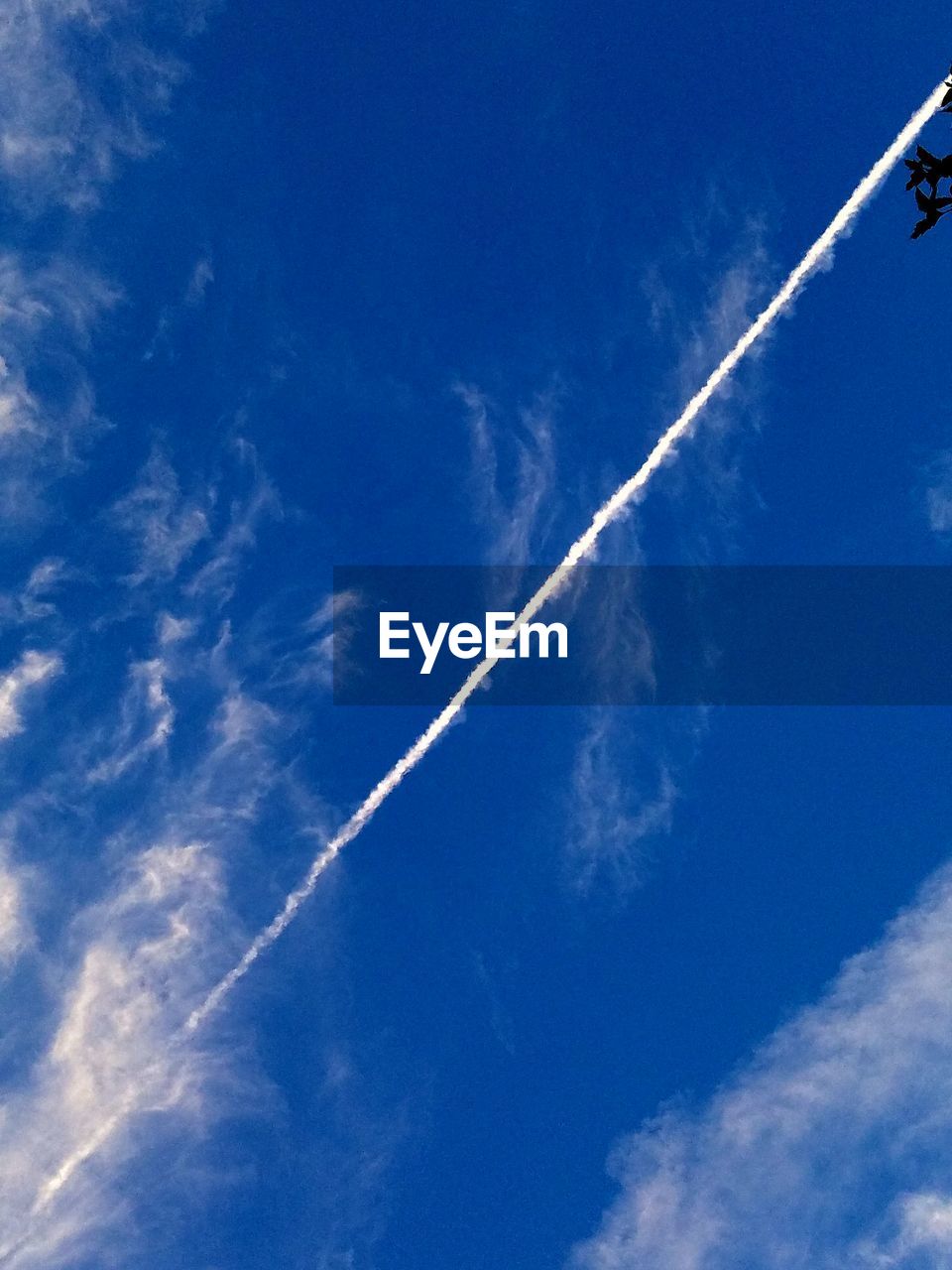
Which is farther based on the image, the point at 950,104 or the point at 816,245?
the point at 816,245

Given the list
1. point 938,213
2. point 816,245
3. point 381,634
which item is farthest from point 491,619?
point 938,213

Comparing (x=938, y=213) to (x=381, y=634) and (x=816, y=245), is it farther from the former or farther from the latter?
(x=381, y=634)

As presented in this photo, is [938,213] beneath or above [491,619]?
beneath

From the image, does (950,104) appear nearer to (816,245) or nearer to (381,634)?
(816,245)

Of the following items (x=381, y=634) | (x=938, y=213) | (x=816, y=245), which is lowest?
(x=938, y=213)

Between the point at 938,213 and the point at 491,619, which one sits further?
the point at 491,619

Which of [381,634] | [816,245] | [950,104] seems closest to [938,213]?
[950,104]

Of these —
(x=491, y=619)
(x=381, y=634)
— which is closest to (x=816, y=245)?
(x=491, y=619)

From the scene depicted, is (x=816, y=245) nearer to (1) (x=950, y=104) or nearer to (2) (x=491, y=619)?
(2) (x=491, y=619)

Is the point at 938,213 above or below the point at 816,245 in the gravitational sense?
below
